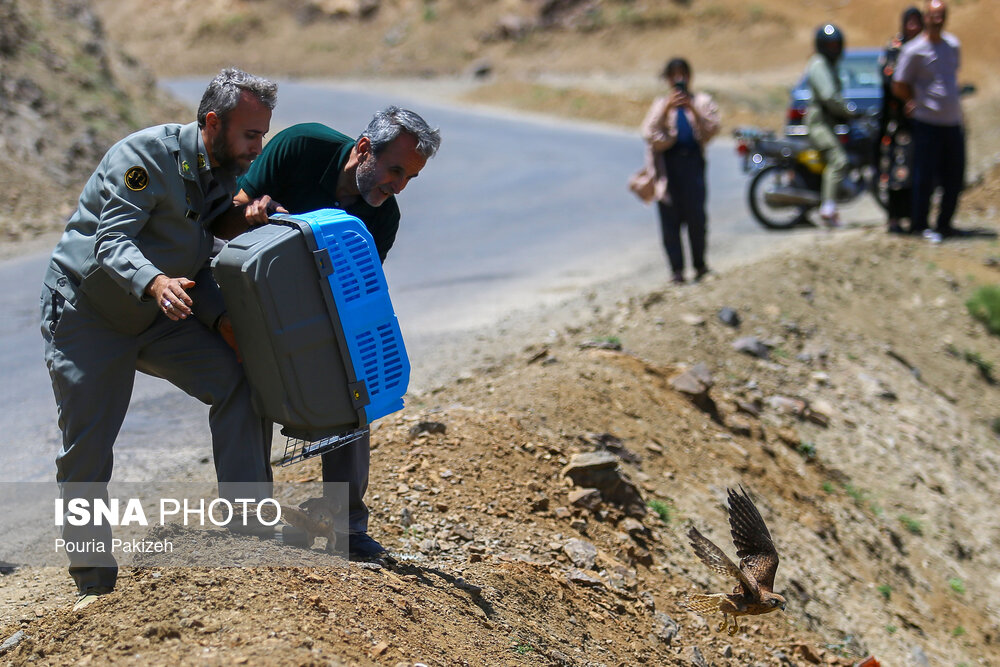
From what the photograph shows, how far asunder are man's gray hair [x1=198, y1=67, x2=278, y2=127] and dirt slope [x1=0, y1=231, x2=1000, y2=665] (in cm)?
138

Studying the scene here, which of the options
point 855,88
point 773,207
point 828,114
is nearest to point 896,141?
point 828,114

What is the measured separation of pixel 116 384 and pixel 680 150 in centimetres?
550

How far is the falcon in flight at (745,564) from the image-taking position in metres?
3.87

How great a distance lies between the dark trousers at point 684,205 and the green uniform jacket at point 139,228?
16.9 feet

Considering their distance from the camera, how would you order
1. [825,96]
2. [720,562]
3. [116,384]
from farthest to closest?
[825,96] → [720,562] → [116,384]

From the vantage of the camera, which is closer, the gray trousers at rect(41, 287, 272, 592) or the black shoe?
the gray trousers at rect(41, 287, 272, 592)

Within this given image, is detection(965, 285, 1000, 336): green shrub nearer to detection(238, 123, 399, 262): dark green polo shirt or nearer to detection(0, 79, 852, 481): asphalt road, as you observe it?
detection(0, 79, 852, 481): asphalt road

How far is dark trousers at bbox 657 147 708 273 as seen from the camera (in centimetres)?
795

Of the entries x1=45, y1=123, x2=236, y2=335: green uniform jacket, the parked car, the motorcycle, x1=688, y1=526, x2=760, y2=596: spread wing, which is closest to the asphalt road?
the motorcycle

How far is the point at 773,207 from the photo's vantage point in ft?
35.2

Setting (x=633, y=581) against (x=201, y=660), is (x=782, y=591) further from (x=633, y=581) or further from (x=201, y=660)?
(x=201, y=660)

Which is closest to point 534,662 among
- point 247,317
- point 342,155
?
point 247,317

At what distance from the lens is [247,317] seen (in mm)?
3158

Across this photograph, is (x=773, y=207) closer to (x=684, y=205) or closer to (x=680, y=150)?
(x=684, y=205)
